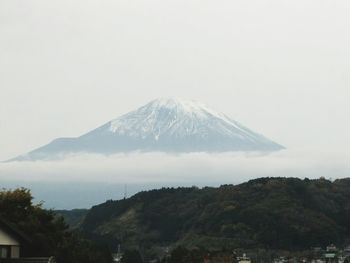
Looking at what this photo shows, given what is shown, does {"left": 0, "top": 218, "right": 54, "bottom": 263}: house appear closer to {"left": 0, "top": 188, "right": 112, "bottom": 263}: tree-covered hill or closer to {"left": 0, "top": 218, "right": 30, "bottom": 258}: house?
{"left": 0, "top": 218, "right": 30, "bottom": 258}: house

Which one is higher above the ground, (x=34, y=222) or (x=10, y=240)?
(x=34, y=222)

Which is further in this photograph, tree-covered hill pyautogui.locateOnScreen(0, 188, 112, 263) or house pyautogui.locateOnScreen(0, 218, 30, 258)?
tree-covered hill pyautogui.locateOnScreen(0, 188, 112, 263)

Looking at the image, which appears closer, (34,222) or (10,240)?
(10,240)

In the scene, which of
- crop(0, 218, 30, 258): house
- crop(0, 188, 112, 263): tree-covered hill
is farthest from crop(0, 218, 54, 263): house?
crop(0, 188, 112, 263): tree-covered hill

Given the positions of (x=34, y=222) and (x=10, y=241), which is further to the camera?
(x=34, y=222)

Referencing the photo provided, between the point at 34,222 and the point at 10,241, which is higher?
the point at 34,222

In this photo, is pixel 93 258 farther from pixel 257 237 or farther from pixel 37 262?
pixel 257 237

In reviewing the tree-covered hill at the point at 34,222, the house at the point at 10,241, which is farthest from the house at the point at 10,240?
the tree-covered hill at the point at 34,222

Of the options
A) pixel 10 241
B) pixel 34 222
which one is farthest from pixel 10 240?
pixel 34 222

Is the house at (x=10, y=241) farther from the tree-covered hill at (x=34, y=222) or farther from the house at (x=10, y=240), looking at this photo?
the tree-covered hill at (x=34, y=222)

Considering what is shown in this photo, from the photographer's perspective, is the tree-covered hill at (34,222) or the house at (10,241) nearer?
the house at (10,241)

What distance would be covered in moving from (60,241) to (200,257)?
210 feet

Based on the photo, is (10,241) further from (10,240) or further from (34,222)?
(34,222)

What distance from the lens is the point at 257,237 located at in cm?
19400
